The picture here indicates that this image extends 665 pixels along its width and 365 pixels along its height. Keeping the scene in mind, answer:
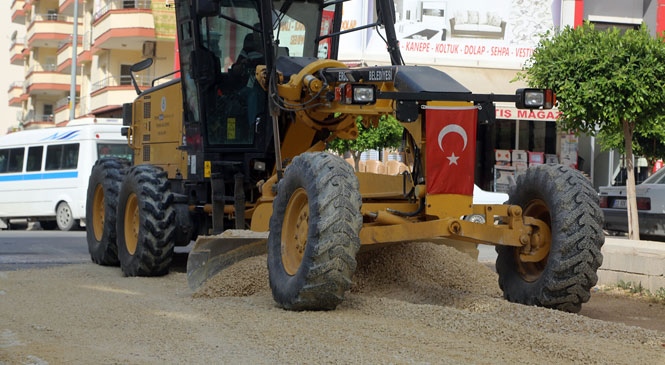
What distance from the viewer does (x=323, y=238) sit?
302 inches

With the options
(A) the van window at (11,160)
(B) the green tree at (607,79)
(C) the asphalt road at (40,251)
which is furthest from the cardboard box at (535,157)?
(C) the asphalt road at (40,251)

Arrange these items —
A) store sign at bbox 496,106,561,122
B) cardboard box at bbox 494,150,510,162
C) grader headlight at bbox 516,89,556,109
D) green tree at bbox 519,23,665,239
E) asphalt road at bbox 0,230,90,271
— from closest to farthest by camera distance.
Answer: grader headlight at bbox 516,89,556,109 < asphalt road at bbox 0,230,90,271 < green tree at bbox 519,23,665,239 < store sign at bbox 496,106,561,122 < cardboard box at bbox 494,150,510,162

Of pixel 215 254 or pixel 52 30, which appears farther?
pixel 52 30

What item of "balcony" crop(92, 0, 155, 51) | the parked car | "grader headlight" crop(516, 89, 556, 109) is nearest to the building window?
"balcony" crop(92, 0, 155, 51)

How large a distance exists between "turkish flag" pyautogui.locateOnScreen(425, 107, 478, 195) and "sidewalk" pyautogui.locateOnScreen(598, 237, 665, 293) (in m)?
3.58

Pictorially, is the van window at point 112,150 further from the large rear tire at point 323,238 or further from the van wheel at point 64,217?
the large rear tire at point 323,238

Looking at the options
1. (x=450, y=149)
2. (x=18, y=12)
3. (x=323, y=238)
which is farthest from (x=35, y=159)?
(x=18, y=12)

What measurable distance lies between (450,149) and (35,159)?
2000 cm

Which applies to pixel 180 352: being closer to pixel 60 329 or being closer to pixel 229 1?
pixel 60 329

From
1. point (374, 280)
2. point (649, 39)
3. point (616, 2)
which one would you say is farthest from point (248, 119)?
point (616, 2)

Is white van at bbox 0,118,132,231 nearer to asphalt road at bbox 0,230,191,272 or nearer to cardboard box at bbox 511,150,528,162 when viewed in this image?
asphalt road at bbox 0,230,191,272

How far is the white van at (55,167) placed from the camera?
995 inches

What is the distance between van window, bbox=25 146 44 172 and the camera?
1040 inches

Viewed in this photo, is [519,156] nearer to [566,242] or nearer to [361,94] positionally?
[566,242]
